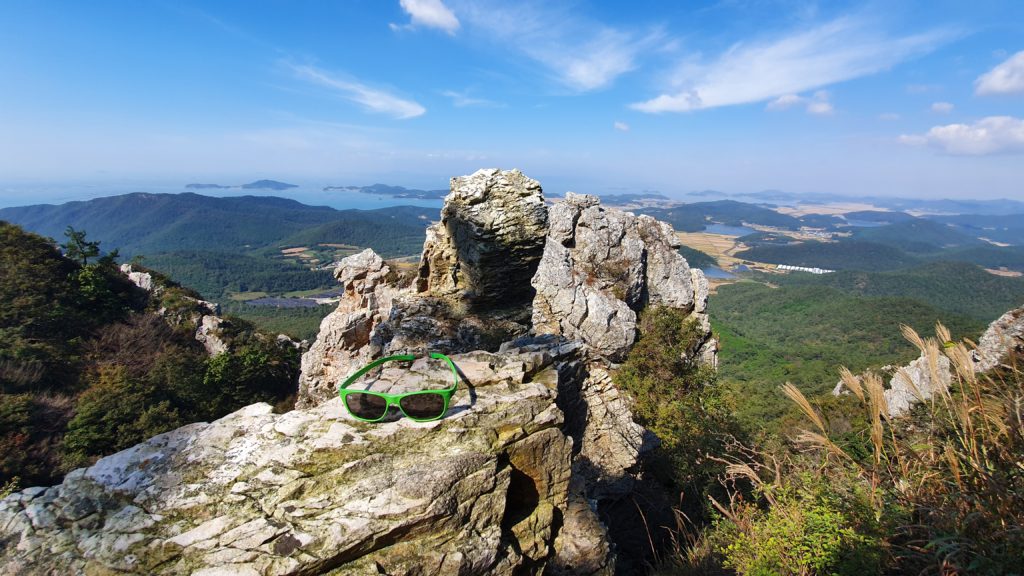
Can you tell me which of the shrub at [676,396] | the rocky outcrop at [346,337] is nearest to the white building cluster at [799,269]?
the shrub at [676,396]

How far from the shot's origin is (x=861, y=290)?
119 meters

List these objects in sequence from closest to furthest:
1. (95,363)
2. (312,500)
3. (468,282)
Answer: (312,500) → (468,282) → (95,363)

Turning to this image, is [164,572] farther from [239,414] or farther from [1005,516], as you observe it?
[1005,516]

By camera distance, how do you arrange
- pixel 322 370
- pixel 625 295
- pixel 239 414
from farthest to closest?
1. pixel 625 295
2. pixel 322 370
3. pixel 239 414

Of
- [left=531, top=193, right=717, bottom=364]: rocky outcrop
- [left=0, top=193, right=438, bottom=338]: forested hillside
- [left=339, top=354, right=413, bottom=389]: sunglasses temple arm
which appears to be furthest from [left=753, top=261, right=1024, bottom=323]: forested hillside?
[left=0, top=193, right=438, bottom=338]: forested hillside

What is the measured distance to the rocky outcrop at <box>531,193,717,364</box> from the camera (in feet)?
49.5

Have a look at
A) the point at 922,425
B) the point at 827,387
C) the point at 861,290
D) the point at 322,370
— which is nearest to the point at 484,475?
the point at 922,425

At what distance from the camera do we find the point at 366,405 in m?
3.72

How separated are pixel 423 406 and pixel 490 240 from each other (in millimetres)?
7621

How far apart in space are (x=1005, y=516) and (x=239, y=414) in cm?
574

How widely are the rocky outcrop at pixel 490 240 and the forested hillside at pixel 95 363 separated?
12912 millimetres

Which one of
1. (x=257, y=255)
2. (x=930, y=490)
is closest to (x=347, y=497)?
(x=930, y=490)

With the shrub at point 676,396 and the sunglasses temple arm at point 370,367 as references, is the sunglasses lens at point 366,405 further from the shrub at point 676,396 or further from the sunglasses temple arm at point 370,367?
the shrub at point 676,396

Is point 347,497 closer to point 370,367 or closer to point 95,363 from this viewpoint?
point 370,367
